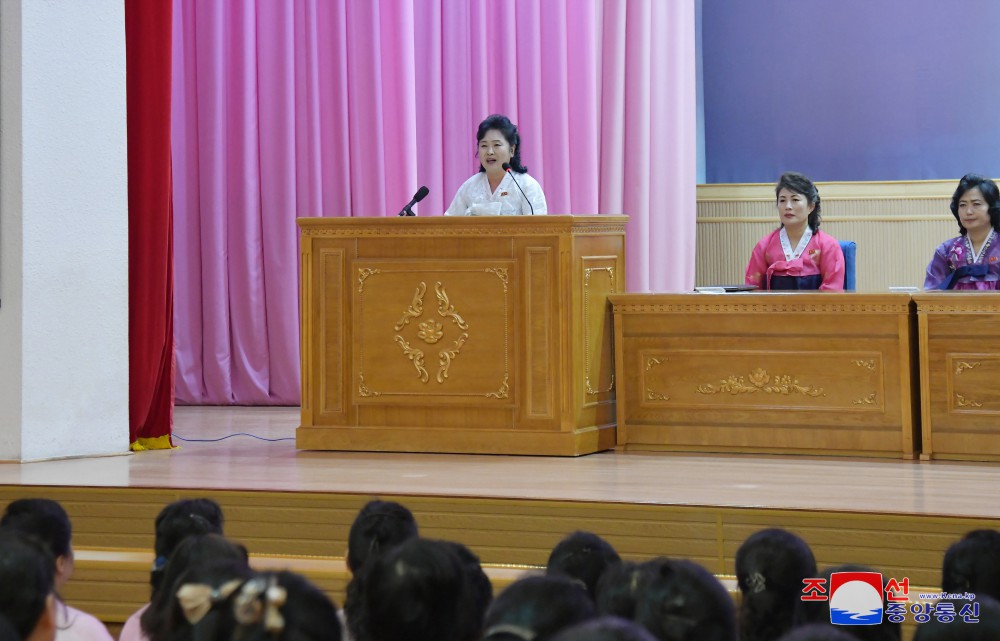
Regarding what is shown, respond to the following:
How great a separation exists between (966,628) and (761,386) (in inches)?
157

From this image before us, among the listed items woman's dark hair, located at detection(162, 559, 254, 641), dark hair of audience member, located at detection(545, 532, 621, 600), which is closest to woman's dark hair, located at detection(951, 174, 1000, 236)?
dark hair of audience member, located at detection(545, 532, 621, 600)

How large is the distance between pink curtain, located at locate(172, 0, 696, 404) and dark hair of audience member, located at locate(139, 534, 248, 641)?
5638mm

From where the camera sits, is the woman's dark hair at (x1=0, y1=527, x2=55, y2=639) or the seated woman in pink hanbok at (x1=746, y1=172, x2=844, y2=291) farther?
the seated woman in pink hanbok at (x1=746, y1=172, x2=844, y2=291)

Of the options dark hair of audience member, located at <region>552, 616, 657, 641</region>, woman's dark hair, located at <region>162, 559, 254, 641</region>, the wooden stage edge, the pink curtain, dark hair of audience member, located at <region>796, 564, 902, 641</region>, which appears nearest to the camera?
dark hair of audience member, located at <region>552, 616, 657, 641</region>

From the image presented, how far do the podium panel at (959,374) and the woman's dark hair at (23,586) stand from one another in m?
4.05

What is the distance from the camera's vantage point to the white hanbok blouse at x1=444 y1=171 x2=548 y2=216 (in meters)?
6.12

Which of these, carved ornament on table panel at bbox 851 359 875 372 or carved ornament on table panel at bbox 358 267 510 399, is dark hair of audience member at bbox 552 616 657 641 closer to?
carved ornament on table panel at bbox 358 267 510 399

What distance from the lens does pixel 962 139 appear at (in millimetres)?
7680

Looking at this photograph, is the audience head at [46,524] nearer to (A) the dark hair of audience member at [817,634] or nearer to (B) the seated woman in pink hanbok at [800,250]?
(A) the dark hair of audience member at [817,634]

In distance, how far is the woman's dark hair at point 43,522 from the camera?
249 centimetres

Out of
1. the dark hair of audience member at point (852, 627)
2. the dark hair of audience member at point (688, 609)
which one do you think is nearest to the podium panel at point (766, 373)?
the dark hair of audience member at point (852, 627)

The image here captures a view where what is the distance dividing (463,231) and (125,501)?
66.3 inches

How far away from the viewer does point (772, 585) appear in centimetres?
200

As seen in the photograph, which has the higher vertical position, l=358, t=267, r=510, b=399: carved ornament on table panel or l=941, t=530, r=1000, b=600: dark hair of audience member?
l=358, t=267, r=510, b=399: carved ornament on table panel
